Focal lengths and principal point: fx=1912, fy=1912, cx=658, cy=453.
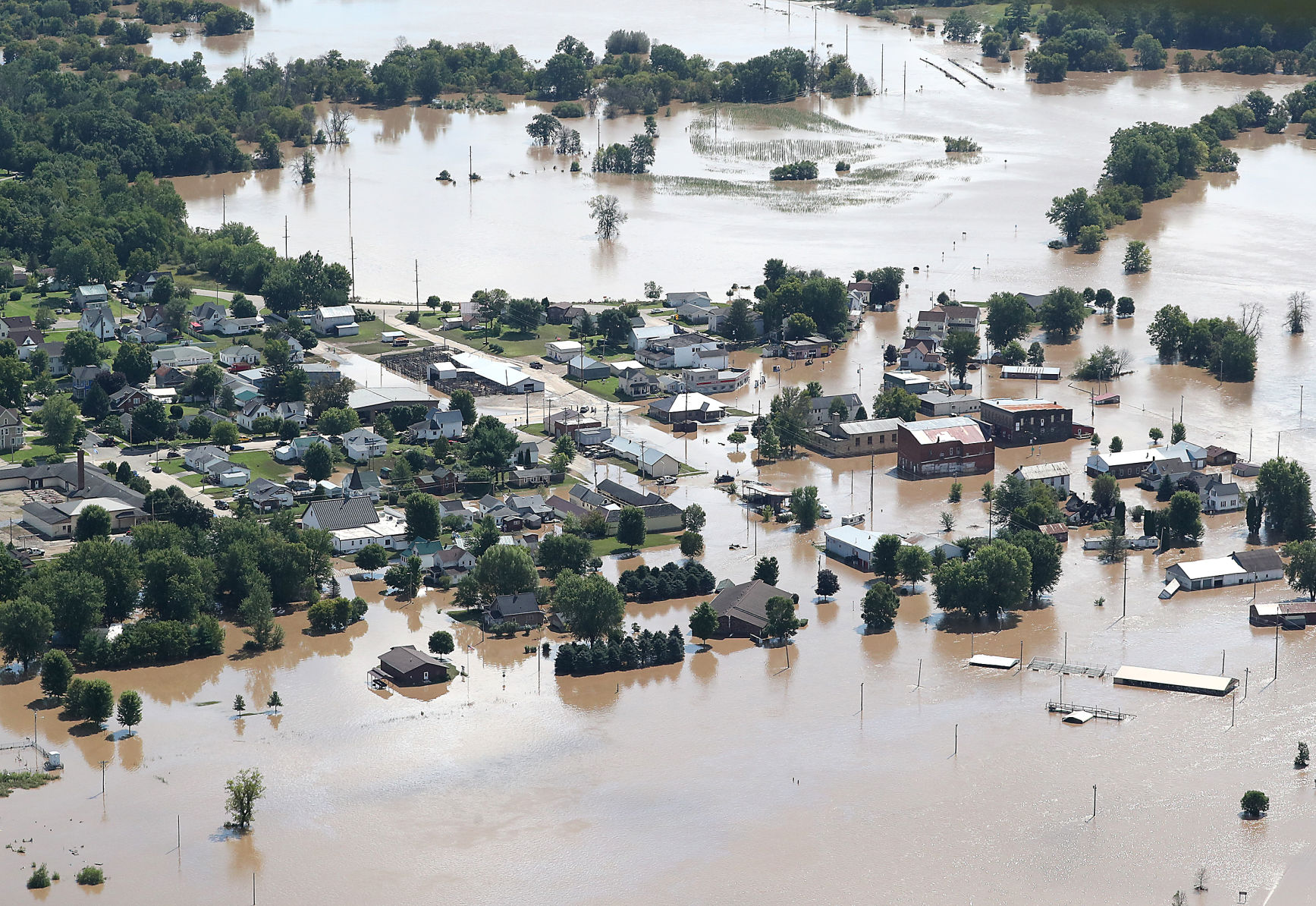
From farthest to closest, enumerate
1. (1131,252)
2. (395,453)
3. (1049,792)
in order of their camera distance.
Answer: (1131,252)
(395,453)
(1049,792)

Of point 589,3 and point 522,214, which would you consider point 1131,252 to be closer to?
point 522,214

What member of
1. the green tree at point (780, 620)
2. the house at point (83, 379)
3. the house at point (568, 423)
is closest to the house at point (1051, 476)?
the green tree at point (780, 620)

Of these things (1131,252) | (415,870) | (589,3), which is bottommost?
(415,870)

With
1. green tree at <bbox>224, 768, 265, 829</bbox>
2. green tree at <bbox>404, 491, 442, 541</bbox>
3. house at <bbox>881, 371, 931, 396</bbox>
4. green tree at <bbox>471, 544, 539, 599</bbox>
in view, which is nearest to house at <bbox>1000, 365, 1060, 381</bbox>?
house at <bbox>881, 371, 931, 396</bbox>

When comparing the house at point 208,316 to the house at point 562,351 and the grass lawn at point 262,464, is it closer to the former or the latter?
the house at point 562,351

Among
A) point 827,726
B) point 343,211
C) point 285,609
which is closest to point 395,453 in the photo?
point 285,609

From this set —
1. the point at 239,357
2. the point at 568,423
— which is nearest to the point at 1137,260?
the point at 568,423
